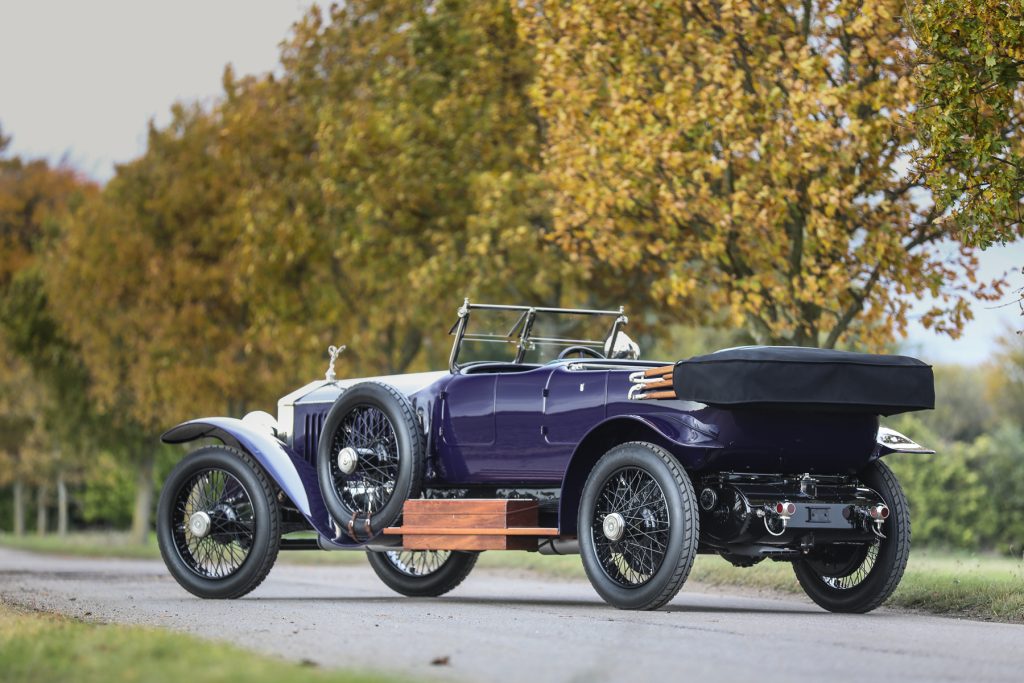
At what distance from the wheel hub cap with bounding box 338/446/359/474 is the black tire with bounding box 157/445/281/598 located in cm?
62

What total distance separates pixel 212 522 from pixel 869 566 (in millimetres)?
4726

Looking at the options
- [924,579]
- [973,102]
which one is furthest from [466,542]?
[973,102]

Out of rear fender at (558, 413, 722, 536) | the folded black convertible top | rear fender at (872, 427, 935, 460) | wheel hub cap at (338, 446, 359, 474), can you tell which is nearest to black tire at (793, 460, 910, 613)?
rear fender at (872, 427, 935, 460)

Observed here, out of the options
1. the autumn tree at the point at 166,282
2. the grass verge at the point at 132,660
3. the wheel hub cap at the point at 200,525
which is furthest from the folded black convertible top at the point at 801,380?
the autumn tree at the point at 166,282

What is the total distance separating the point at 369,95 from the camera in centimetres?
2284

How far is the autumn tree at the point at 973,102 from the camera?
33.3 ft

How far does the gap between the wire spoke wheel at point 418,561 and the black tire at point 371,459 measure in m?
1.44

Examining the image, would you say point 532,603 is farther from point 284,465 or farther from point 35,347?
point 35,347

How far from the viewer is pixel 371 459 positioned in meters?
11.2

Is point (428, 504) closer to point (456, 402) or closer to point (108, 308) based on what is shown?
point (456, 402)

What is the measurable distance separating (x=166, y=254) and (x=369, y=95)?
279 inches

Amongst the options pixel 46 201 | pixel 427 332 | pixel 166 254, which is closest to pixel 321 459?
pixel 427 332

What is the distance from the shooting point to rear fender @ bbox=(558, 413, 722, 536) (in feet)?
30.8

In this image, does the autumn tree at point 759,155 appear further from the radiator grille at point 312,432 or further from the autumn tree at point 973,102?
the radiator grille at point 312,432
